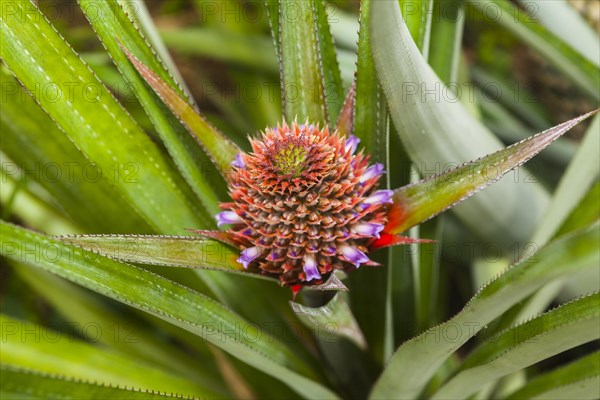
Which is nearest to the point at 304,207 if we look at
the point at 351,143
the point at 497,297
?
the point at 351,143

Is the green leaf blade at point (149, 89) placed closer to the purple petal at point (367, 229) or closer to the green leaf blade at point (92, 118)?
the green leaf blade at point (92, 118)

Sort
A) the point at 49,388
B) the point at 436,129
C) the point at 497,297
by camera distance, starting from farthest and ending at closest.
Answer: the point at 436,129 < the point at 49,388 < the point at 497,297

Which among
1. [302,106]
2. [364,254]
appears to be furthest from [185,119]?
[364,254]

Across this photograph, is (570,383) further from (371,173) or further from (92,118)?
(92,118)

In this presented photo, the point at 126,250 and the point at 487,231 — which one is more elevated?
the point at 487,231

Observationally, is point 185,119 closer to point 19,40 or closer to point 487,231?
→ point 19,40

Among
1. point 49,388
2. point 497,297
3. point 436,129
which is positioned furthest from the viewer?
point 436,129

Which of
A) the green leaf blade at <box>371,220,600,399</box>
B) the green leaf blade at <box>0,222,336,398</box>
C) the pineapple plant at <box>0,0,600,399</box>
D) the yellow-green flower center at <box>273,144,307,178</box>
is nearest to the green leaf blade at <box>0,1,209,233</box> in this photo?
the pineapple plant at <box>0,0,600,399</box>
